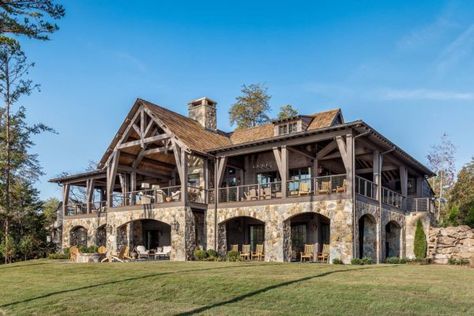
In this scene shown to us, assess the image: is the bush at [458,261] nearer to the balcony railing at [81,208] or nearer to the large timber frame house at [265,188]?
the large timber frame house at [265,188]

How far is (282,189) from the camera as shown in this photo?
20.4 metres

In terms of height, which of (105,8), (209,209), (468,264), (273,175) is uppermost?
(105,8)

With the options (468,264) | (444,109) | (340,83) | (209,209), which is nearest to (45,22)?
(209,209)

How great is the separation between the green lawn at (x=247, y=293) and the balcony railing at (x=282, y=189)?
562cm

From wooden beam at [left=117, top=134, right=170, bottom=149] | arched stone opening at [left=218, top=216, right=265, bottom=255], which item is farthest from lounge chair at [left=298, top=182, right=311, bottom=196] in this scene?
wooden beam at [left=117, top=134, right=170, bottom=149]

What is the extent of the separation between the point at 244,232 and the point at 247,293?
1418 centimetres

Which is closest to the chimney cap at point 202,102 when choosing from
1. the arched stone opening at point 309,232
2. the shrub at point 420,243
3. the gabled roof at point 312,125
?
the gabled roof at point 312,125

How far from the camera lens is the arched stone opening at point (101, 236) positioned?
2806 centimetres

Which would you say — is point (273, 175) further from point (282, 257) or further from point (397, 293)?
point (397, 293)

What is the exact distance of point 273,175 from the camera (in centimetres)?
2431

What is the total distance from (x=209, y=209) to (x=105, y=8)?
413 inches

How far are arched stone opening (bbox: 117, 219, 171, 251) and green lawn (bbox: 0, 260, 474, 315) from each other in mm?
10577

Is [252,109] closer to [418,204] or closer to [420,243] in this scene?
[418,204]

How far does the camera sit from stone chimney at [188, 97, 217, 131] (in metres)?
28.1
